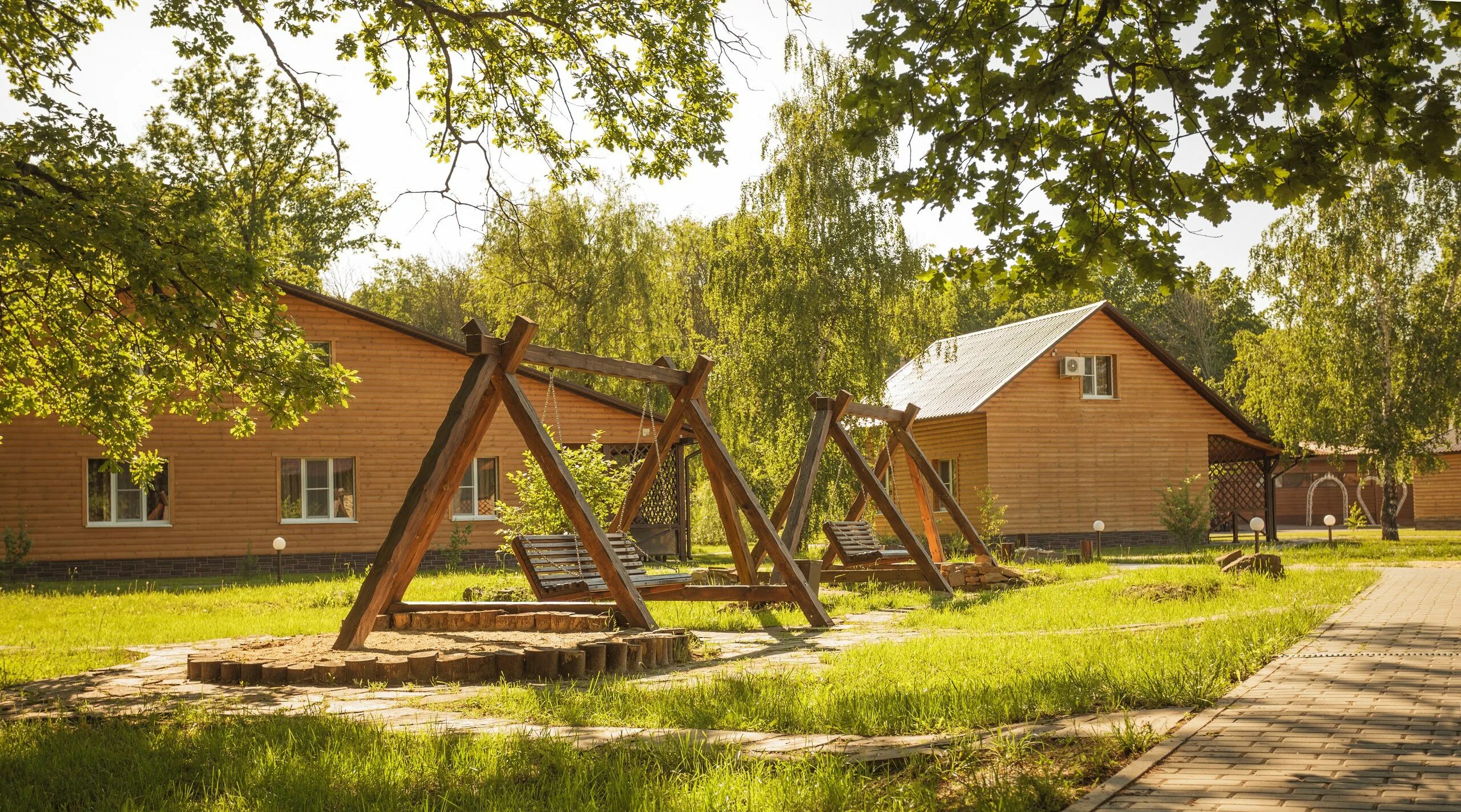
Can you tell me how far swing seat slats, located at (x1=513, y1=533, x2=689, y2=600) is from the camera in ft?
33.1

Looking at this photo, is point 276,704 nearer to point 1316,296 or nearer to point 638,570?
point 638,570

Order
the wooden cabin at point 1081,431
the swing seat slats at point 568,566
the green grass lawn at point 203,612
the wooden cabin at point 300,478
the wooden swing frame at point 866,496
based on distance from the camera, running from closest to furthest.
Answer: the green grass lawn at point 203,612 < the swing seat slats at point 568,566 < the wooden swing frame at point 866,496 < the wooden cabin at point 300,478 < the wooden cabin at point 1081,431

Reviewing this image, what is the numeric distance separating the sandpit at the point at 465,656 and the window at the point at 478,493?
15.1 m

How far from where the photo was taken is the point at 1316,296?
29938mm

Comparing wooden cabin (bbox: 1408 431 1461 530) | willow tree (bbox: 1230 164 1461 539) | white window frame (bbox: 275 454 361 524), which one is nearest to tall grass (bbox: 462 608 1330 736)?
white window frame (bbox: 275 454 361 524)

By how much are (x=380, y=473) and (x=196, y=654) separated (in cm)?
1573

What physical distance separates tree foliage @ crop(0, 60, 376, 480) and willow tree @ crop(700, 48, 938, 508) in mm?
12454

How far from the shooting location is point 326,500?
23797 millimetres

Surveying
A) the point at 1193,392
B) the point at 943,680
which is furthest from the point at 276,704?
the point at 1193,392

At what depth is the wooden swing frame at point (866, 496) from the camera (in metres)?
13.9

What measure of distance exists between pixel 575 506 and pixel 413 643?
1.62 meters

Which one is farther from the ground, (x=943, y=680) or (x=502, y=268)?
(x=502, y=268)

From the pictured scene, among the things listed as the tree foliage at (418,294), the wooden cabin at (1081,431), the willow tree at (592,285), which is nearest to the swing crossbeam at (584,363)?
the wooden cabin at (1081,431)

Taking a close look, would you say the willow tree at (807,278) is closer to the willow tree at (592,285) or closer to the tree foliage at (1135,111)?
the willow tree at (592,285)
